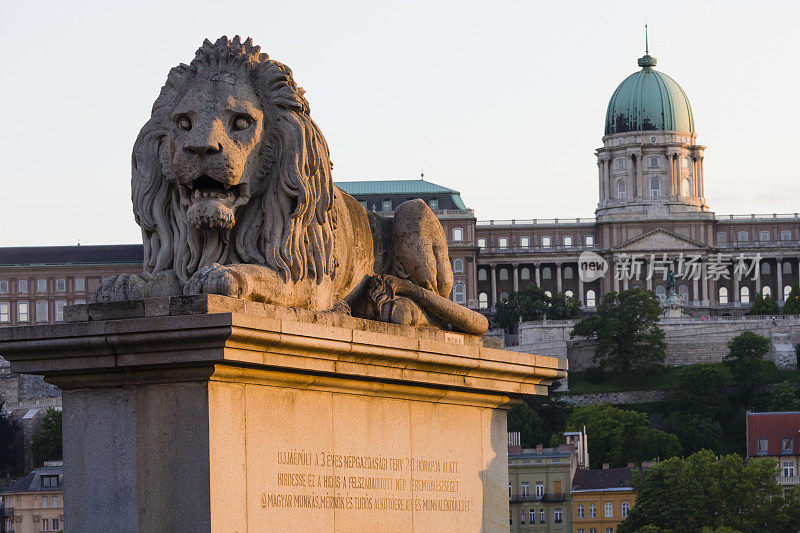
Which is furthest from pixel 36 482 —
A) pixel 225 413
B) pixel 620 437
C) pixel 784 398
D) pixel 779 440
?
pixel 225 413

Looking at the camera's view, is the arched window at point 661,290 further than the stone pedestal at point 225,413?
Yes

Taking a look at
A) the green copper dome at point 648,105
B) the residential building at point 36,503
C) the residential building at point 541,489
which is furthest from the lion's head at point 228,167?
the green copper dome at point 648,105

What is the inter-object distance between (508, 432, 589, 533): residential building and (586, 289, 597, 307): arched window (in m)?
59.7

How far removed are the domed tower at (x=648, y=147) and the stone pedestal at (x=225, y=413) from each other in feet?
525

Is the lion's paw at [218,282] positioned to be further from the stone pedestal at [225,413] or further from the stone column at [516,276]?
the stone column at [516,276]

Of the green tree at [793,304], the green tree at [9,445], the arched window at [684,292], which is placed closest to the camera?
the green tree at [9,445]

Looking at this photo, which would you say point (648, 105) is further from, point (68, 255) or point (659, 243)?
point (68, 255)

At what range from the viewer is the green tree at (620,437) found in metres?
111

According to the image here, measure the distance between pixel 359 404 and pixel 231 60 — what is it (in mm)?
1811

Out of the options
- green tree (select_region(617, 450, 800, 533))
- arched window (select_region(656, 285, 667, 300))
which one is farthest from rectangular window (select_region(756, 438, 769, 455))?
arched window (select_region(656, 285, 667, 300))

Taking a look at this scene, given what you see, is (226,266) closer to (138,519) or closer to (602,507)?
(138,519)

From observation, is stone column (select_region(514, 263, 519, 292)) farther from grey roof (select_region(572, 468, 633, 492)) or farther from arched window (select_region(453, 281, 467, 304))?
grey roof (select_region(572, 468, 633, 492))

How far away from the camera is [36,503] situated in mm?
103312

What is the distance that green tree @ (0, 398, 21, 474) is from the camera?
11975 cm
